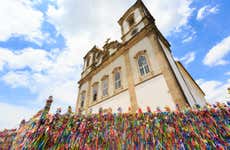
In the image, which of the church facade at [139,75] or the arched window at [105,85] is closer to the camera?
the church facade at [139,75]

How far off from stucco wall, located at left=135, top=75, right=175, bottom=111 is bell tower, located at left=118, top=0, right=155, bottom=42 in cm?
594

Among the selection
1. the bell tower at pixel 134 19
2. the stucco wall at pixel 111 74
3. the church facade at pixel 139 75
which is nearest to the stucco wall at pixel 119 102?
the church facade at pixel 139 75

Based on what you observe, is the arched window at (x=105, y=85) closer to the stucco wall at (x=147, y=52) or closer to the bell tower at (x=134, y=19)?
the stucco wall at (x=147, y=52)

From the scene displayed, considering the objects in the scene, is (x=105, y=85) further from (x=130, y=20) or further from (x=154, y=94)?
(x=130, y=20)

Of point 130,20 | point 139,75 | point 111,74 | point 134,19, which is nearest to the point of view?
point 139,75

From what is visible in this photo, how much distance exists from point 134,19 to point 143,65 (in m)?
6.55

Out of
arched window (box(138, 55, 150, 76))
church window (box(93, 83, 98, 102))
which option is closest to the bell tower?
arched window (box(138, 55, 150, 76))

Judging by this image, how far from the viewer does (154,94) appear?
7039mm

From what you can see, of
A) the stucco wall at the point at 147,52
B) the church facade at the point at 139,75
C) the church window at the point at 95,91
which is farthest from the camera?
the church window at the point at 95,91

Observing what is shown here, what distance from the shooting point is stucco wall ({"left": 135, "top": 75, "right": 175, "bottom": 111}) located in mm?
6383

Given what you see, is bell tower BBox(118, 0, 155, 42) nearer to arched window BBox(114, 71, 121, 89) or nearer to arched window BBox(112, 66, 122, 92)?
arched window BBox(112, 66, 122, 92)

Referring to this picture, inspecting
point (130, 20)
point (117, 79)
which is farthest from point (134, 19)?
point (117, 79)

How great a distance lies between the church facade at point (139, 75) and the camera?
670 cm

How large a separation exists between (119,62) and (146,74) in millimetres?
3750
